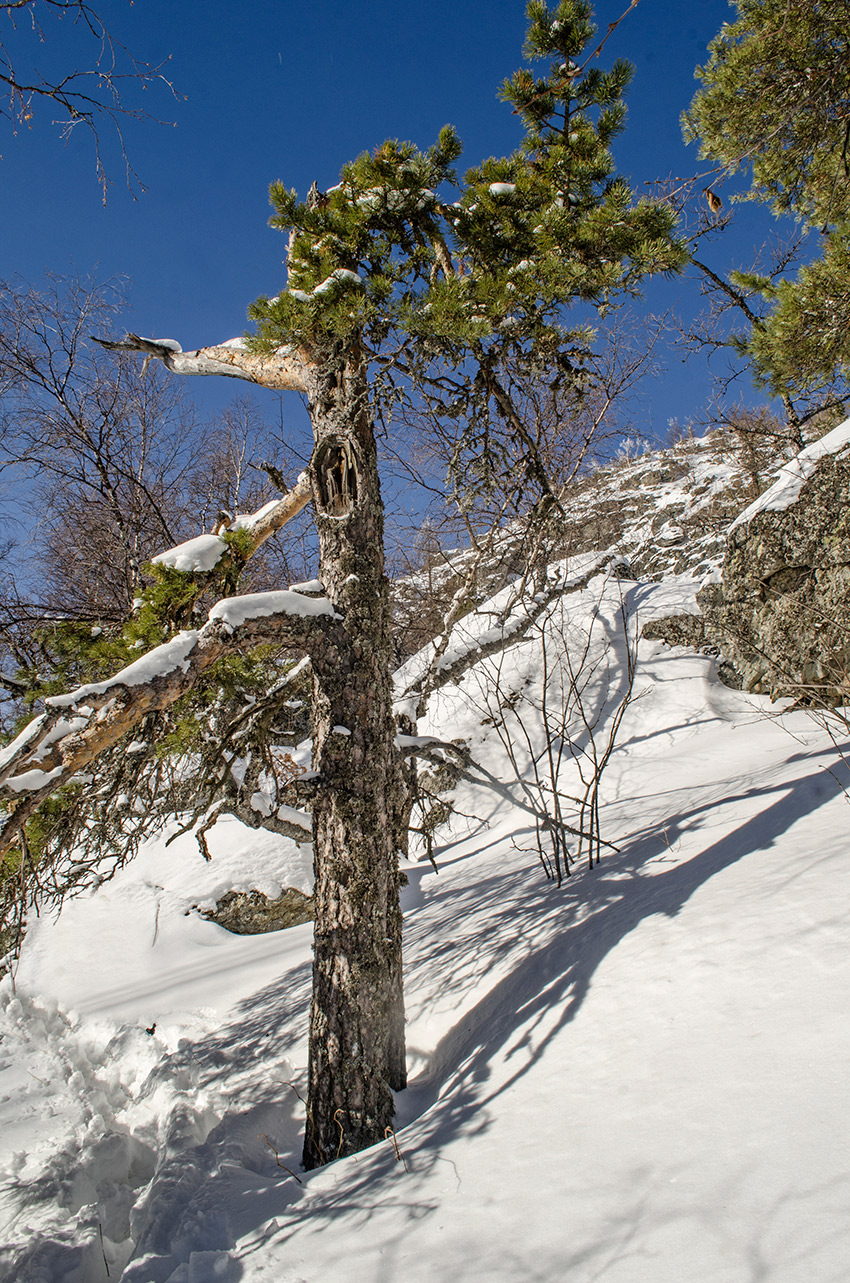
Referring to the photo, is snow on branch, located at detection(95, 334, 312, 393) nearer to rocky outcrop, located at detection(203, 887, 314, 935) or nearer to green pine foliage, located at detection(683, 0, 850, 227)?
green pine foliage, located at detection(683, 0, 850, 227)

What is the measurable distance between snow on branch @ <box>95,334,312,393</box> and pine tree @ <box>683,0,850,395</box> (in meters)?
4.51

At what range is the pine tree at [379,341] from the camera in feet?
9.41

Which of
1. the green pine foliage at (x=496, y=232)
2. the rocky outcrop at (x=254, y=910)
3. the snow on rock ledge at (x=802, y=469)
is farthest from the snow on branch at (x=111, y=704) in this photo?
the snow on rock ledge at (x=802, y=469)

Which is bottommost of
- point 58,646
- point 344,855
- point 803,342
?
point 344,855

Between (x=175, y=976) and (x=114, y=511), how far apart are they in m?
5.66

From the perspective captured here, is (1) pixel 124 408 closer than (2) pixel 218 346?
No

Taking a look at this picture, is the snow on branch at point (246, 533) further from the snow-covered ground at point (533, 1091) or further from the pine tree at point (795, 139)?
the pine tree at point (795, 139)

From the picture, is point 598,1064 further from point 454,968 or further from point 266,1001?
point 266,1001

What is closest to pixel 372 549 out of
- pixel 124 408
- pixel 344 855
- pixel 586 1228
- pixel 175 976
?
pixel 344 855

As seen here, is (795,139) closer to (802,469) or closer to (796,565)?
(802,469)

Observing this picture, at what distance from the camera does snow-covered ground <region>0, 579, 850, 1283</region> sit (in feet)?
4.84

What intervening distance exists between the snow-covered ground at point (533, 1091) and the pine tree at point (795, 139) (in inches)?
171

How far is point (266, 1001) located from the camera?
482cm

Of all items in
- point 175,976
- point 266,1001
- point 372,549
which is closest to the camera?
point 372,549
